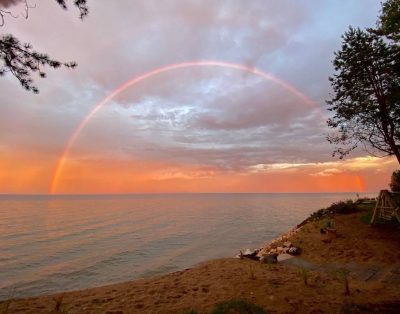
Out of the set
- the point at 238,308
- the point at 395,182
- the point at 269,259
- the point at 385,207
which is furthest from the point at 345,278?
the point at 395,182

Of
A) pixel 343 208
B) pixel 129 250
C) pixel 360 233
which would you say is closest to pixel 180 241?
pixel 129 250

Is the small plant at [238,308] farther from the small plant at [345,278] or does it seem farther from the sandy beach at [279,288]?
the small plant at [345,278]

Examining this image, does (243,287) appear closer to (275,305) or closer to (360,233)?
(275,305)

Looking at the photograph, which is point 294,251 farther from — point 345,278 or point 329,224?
point 345,278

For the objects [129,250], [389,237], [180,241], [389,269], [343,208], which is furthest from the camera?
[180,241]

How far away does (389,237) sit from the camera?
18.0 meters

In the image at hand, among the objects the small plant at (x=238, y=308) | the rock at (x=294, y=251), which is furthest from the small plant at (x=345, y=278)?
the rock at (x=294, y=251)

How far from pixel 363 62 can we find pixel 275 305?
19665 mm

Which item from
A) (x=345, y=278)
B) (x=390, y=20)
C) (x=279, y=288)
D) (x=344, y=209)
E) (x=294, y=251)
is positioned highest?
(x=390, y=20)

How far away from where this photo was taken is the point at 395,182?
3014 cm

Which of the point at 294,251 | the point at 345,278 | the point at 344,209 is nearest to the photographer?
the point at 345,278

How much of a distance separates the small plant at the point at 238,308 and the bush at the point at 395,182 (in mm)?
25829

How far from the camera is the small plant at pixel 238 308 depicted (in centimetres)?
878

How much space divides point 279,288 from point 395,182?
24669 mm
